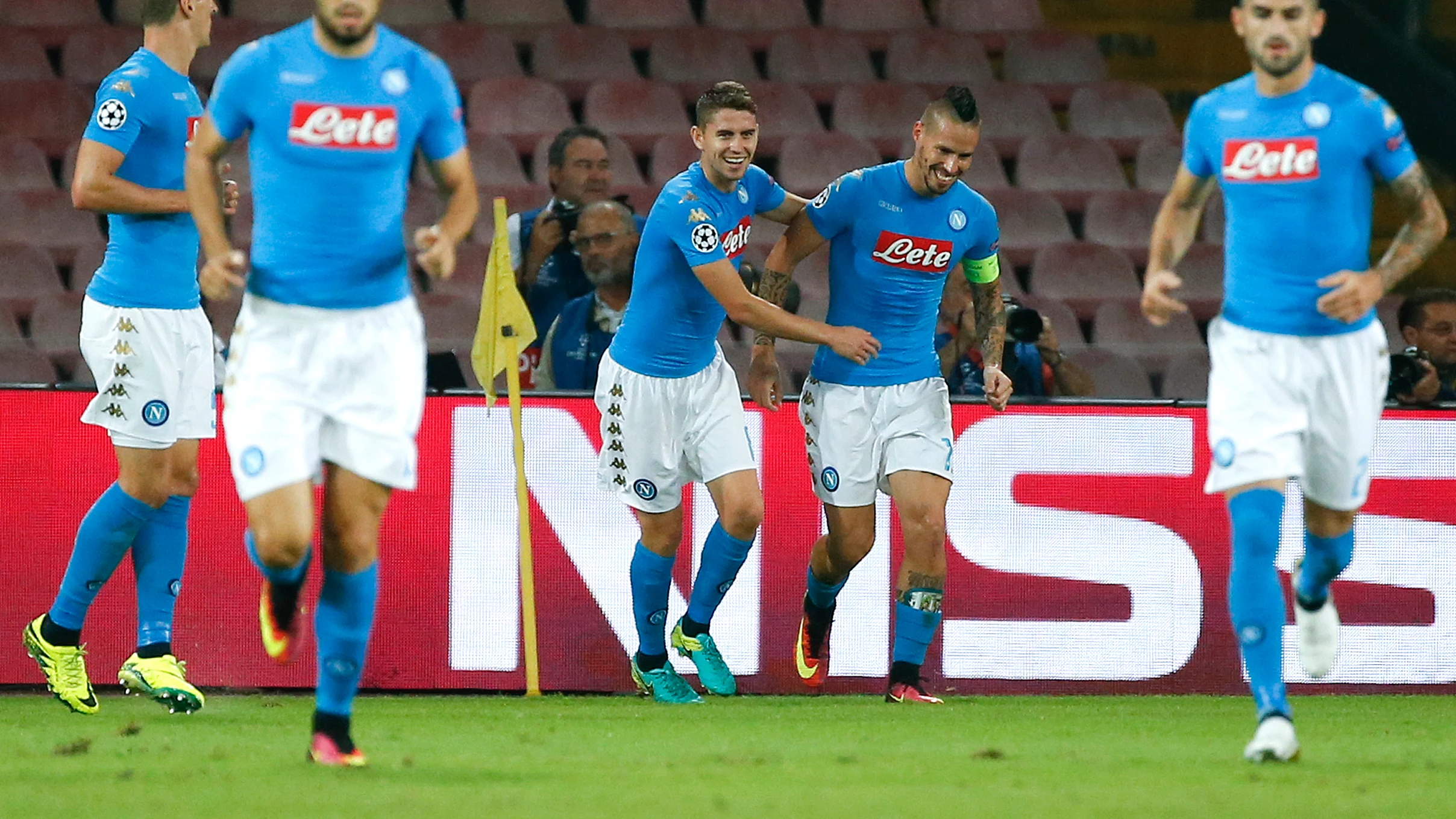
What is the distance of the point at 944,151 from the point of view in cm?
723

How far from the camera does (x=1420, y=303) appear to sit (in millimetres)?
8672

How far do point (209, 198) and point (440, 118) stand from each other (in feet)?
2.06

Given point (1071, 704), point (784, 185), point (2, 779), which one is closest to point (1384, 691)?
point (1071, 704)

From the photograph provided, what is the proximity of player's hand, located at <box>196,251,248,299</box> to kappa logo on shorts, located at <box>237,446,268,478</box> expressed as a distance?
399mm

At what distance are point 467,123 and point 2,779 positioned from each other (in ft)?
23.8

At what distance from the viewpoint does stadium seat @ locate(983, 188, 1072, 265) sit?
11.8 m

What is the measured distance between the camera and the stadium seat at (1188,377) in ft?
34.9

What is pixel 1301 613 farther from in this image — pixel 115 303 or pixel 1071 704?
pixel 115 303

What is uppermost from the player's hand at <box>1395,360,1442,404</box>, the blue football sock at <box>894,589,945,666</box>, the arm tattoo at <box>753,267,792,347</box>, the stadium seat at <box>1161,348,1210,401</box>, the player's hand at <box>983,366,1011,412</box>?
the arm tattoo at <box>753,267,792,347</box>

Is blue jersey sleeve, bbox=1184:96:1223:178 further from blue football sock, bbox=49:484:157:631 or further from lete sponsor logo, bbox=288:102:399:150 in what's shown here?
blue football sock, bbox=49:484:157:631

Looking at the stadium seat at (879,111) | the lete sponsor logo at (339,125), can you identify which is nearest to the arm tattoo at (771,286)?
the lete sponsor logo at (339,125)

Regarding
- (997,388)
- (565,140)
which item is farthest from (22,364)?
(997,388)

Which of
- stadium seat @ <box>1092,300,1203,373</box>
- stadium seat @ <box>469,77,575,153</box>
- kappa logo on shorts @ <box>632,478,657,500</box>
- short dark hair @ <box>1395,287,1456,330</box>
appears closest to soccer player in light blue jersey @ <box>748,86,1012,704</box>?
kappa logo on shorts @ <box>632,478,657,500</box>

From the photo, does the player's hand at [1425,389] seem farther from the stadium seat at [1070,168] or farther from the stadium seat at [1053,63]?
the stadium seat at [1053,63]
